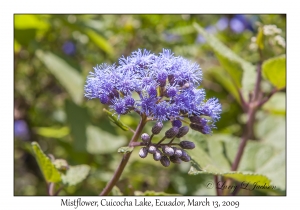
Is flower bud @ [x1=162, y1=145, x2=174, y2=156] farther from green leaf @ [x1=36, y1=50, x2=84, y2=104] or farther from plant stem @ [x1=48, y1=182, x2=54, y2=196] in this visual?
green leaf @ [x1=36, y1=50, x2=84, y2=104]

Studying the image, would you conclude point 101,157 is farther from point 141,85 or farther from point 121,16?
point 141,85

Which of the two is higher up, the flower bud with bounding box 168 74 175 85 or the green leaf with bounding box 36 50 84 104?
the green leaf with bounding box 36 50 84 104

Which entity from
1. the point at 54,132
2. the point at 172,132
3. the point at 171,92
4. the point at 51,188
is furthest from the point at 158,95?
the point at 54,132

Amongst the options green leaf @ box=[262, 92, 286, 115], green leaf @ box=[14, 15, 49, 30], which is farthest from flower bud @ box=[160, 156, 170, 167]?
green leaf @ box=[14, 15, 49, 30]

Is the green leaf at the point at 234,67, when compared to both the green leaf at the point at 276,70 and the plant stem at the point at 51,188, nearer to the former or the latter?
the green leaf at the point at 276,70

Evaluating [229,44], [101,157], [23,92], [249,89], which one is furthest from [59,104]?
[249,89]

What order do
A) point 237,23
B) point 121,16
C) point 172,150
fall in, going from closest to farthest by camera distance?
point 172,150
point 121,16
point 237,23

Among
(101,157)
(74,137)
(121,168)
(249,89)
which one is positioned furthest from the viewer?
(101,157)

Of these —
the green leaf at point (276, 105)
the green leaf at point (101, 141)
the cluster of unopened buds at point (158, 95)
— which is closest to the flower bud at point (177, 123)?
the cluster of unopened buds at point (158, 95)
